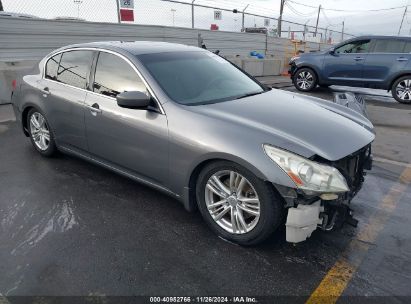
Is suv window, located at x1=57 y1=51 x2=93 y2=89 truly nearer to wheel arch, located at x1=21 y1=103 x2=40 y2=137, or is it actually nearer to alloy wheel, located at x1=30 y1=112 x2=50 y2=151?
alloy wheel, located at x1=30 y1=112 x2=50 y2=151

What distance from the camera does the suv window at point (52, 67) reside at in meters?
4.42

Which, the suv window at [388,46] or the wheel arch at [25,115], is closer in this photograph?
the wheel arch at [25,115]

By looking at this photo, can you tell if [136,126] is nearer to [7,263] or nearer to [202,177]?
[202,177]

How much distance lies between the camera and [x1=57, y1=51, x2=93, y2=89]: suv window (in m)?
3.94

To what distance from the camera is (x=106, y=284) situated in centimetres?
247

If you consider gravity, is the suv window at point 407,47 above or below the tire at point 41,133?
above

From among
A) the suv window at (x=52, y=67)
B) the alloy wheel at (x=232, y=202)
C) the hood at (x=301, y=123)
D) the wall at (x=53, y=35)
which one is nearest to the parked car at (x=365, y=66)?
the wall at (x=53, y=35)

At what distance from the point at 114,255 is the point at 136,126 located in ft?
3.88

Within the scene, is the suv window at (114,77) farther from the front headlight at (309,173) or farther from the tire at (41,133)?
the front headlight at (309,173)

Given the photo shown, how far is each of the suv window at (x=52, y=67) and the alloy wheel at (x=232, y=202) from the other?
2699 millimetres

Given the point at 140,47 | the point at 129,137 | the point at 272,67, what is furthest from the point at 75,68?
the point at 272,67

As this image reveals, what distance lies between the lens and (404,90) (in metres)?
9.71

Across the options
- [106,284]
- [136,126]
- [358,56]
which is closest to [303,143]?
[136,126]

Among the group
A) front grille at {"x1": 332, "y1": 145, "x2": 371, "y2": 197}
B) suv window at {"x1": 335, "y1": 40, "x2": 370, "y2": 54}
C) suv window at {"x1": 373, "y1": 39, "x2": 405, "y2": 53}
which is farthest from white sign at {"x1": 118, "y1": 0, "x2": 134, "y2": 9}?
front grille at {"x1": 332, "y1": 145, "x2": 371, "y2": 197}
